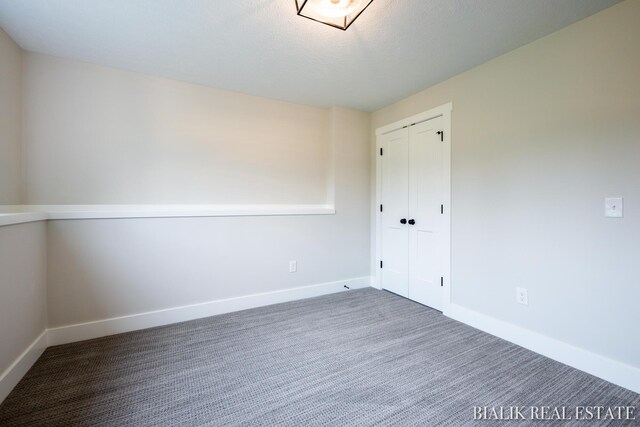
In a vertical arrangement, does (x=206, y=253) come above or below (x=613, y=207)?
below

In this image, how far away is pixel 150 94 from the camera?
2666 millimetres

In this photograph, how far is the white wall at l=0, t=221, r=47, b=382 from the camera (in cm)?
162

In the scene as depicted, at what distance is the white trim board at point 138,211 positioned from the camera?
2.02 metres

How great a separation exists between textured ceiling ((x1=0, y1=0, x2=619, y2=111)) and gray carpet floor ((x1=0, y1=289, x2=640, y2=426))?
2.39m

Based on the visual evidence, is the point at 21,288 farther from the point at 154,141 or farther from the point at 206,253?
the point at 154,141

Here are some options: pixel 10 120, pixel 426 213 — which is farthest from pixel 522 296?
pixel 10 120

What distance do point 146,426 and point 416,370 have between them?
63.6 inches

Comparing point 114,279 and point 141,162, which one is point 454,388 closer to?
point 114,279

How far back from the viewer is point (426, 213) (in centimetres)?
301

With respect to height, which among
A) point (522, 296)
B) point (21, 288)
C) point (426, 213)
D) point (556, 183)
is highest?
point (556, 183)

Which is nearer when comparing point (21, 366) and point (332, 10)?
point (332, 10)

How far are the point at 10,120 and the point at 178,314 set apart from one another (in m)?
2.05

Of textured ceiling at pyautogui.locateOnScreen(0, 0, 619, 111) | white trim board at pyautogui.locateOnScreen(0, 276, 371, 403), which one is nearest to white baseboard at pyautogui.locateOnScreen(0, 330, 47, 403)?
white trim board at pyautogui.locateOnScreen(0, 276, 371, 403)

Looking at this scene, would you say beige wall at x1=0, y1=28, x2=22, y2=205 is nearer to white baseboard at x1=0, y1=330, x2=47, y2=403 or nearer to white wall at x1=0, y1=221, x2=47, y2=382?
white wall at x1=0, y1=221, x2=47, y2=382
